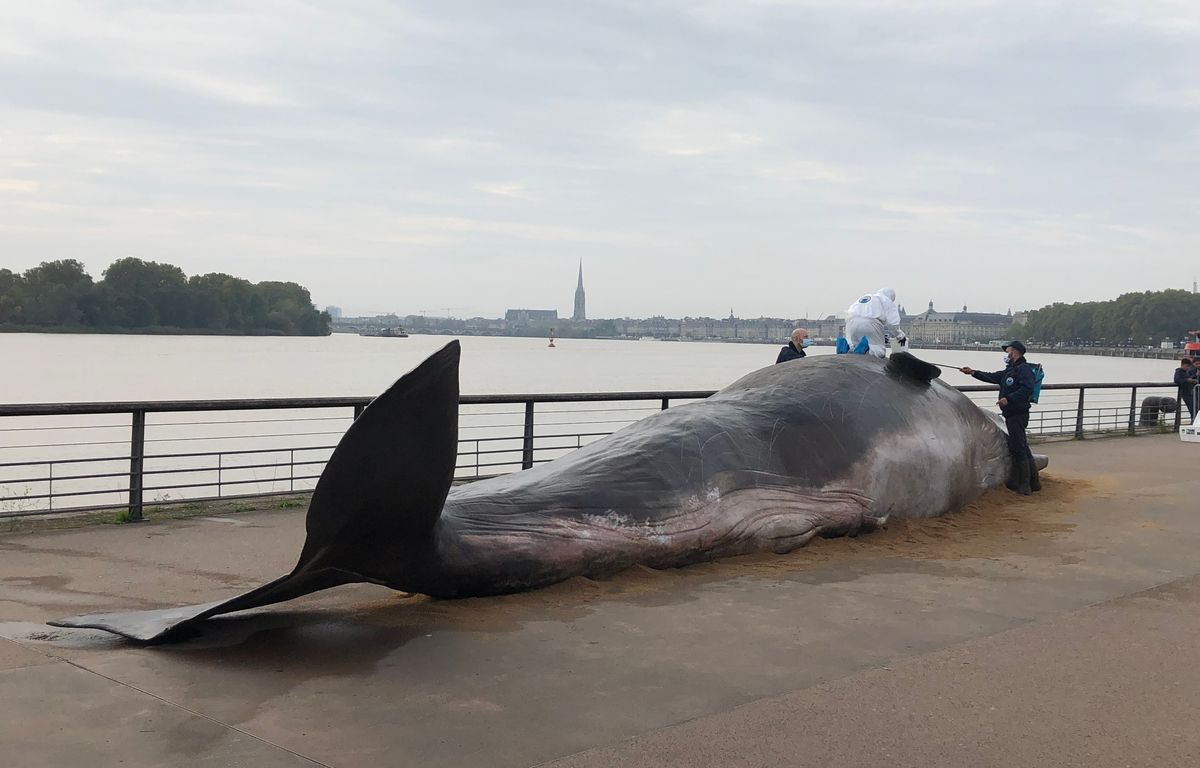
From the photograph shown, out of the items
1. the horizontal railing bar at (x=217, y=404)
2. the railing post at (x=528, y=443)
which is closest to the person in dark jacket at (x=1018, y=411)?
the horizontal railing bar at (x=217, y=404)

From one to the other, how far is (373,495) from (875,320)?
821cm

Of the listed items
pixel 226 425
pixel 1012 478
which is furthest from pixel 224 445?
pixel 1012 478

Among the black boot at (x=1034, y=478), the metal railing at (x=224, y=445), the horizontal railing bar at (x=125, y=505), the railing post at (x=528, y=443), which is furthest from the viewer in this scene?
the railing post at (x=528, y=443)

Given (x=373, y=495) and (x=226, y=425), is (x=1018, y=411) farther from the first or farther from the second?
(x=226, y=425)

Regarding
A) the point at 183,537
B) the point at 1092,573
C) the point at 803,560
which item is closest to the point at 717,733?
the point at 803,560

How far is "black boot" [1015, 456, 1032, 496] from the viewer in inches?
423

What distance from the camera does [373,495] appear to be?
4.99 meters

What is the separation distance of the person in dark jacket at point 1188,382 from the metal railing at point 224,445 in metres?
0.57

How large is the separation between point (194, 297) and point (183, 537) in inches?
4532

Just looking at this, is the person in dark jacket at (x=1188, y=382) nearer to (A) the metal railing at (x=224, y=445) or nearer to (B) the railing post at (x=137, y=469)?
(A) the metal railing at (x=224, y=445)

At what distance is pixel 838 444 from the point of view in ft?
27.6

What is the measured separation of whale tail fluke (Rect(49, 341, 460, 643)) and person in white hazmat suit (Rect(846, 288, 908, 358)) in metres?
7.64

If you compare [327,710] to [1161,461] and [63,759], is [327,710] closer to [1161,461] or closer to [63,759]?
[63,759]

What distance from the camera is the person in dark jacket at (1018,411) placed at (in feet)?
35.2
